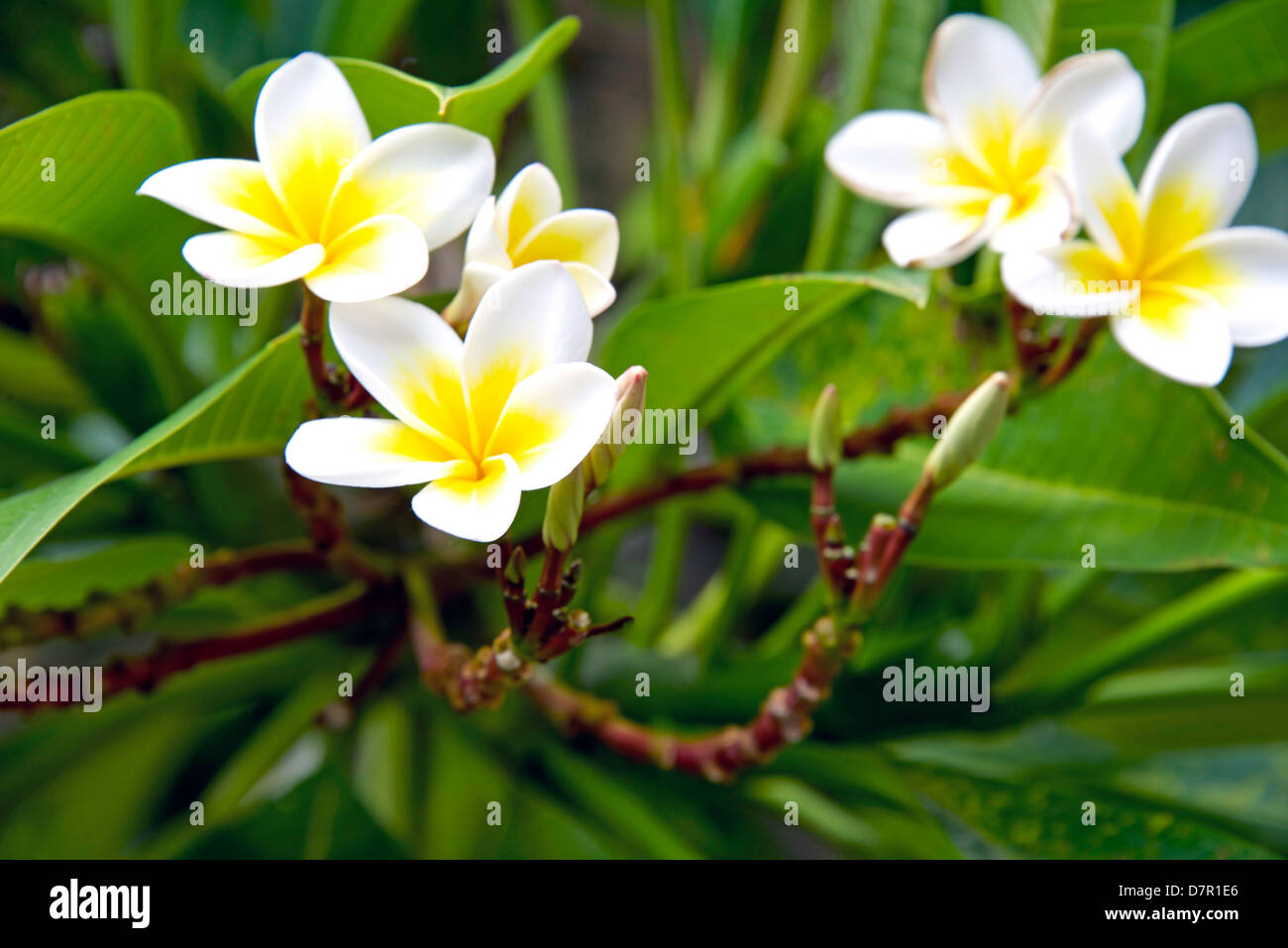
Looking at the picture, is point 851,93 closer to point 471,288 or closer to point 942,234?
point 942,234

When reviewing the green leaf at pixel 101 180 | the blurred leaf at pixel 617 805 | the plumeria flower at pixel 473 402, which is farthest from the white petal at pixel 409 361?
the blurred leaf at pixel 617 805

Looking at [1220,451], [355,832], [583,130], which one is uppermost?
[583,130]

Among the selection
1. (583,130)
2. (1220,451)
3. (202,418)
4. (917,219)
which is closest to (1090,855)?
(1220,451)

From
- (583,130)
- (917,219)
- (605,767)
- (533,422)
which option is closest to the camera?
(533,422)

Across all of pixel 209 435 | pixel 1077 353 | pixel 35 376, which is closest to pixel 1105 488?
pixel 1077 353

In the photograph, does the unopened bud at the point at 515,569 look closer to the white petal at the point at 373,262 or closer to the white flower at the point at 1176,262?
the white petal at the point at 373,262

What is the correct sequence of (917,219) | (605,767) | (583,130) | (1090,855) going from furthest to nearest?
(583,130) → (605,767) → (1090,855) → (917,219)

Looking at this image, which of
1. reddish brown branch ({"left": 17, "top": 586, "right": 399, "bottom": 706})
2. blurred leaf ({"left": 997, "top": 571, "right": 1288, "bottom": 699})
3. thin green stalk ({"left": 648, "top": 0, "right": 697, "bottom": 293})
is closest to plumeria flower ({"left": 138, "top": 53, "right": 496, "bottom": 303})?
reddish brown branch ({"left": 17, "top": 586, "right": 399, "bottom": 706})

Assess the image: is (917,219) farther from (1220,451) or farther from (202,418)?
(202,418)
